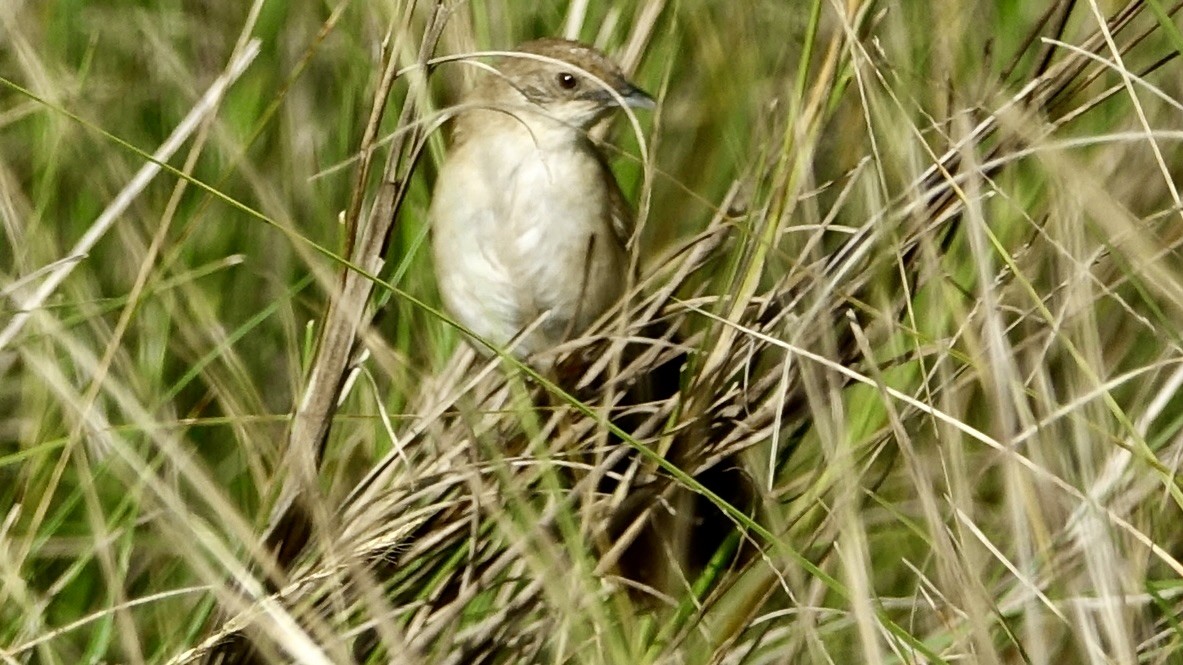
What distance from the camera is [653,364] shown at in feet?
6.81

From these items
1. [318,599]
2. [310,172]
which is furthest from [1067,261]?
[310,172]

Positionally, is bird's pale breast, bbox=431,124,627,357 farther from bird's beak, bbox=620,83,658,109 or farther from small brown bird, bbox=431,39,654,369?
bird's beak, bbox=620,83,658,109

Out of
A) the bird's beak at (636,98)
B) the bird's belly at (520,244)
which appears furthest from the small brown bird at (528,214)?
the bird's beak at (636,98)

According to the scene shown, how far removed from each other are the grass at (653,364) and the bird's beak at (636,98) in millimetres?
149

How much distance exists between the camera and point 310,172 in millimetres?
2512

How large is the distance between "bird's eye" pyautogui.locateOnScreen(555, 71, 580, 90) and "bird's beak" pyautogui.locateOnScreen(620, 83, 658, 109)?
16 centimetres

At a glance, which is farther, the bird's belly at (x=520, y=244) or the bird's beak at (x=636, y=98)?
the bird's belly at (x=520, y=244)

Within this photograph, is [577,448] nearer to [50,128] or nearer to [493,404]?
[493,404]

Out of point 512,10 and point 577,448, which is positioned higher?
point 512,10

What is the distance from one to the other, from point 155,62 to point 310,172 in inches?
13.7

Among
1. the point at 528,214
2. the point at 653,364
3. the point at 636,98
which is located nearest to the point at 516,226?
the point at 528,214

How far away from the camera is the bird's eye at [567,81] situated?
2420 mm

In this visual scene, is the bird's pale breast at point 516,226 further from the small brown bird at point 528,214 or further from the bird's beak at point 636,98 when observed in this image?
the bird's beak at point 636,98

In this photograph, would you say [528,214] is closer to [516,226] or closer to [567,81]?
[516,226]
